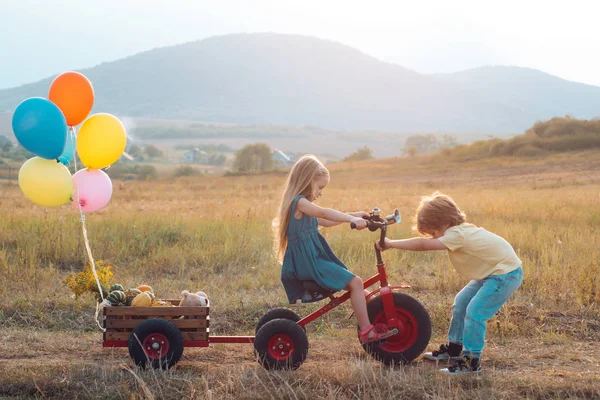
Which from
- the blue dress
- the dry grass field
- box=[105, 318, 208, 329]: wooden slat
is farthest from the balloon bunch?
the blue dress

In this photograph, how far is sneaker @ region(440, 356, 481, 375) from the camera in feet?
16.1

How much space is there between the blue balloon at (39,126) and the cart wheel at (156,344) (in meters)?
1.62

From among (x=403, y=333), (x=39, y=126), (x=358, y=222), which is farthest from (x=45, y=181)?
(x=403, y=333)

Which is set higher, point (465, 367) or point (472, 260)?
point (472, 260)

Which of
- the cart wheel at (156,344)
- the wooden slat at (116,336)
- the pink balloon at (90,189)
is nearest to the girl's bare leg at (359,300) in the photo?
the cart wheel at (156,344)

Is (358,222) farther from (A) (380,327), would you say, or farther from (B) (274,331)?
(B) (274,331)

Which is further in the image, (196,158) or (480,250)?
(196,158)

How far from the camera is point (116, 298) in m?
5.29

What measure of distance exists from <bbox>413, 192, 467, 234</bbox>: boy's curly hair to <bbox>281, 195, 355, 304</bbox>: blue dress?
2.44 ft

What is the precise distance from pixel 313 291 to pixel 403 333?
812mm

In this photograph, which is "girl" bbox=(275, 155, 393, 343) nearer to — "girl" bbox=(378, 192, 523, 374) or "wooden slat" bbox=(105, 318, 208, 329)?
"girl" bbox=(378, 192, 523, 374)

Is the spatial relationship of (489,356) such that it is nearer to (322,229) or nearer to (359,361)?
(359,361)

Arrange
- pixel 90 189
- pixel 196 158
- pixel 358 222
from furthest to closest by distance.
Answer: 1. pixel 196 158
2. pixel 90 189
3. pixel 358 222

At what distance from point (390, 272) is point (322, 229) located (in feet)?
9.21
